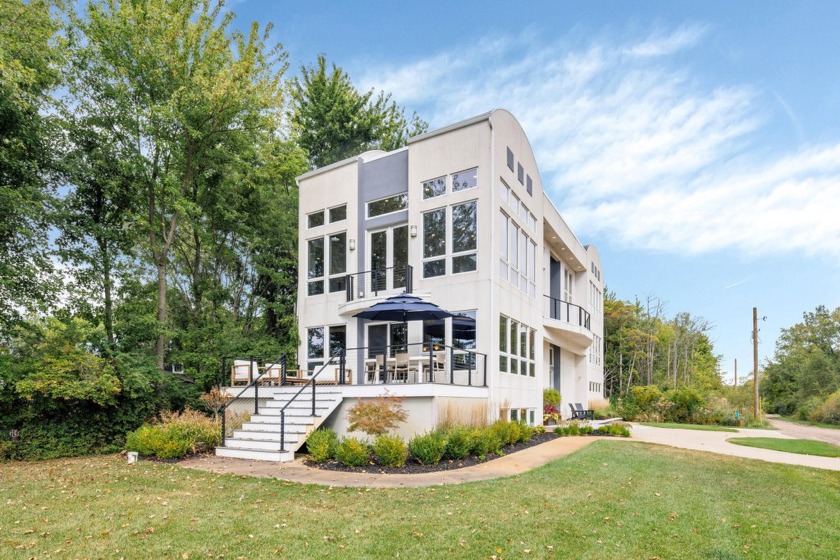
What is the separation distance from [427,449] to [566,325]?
38.6 ft

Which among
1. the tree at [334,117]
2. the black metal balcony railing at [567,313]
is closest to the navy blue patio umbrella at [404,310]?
the black metal balcony railing at [567,313]

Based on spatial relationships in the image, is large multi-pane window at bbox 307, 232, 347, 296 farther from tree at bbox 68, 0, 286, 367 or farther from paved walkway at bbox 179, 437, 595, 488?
paved walkway at bbox 179, 437, 595, 488

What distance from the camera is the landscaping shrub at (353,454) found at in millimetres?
9914

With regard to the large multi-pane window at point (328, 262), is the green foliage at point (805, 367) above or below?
below

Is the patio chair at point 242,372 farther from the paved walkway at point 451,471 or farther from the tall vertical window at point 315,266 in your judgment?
the paved walkway at point 451,471

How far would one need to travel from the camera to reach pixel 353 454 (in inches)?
390

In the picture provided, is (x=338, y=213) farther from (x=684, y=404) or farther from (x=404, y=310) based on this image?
(x=684, y=404)

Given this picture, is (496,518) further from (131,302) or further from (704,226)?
(704,226)

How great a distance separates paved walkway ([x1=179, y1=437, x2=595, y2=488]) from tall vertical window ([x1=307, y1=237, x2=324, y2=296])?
6.86 metres

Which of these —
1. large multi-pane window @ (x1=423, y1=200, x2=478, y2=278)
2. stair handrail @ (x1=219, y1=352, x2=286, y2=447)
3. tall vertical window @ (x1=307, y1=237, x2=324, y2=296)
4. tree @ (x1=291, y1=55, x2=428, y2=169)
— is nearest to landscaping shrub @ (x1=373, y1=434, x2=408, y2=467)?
stair handrail @ (x1=219, y1=352, x2=286, y2=447)

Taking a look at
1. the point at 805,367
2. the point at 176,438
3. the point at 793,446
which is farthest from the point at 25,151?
the point at 805,367

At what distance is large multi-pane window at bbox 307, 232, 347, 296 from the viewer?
54.3 ft

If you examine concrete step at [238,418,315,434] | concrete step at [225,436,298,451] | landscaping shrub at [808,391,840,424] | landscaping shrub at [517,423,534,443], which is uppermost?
concrete step at [238,418,315,434]

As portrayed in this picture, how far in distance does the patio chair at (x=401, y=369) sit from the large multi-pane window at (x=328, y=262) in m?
3.53
